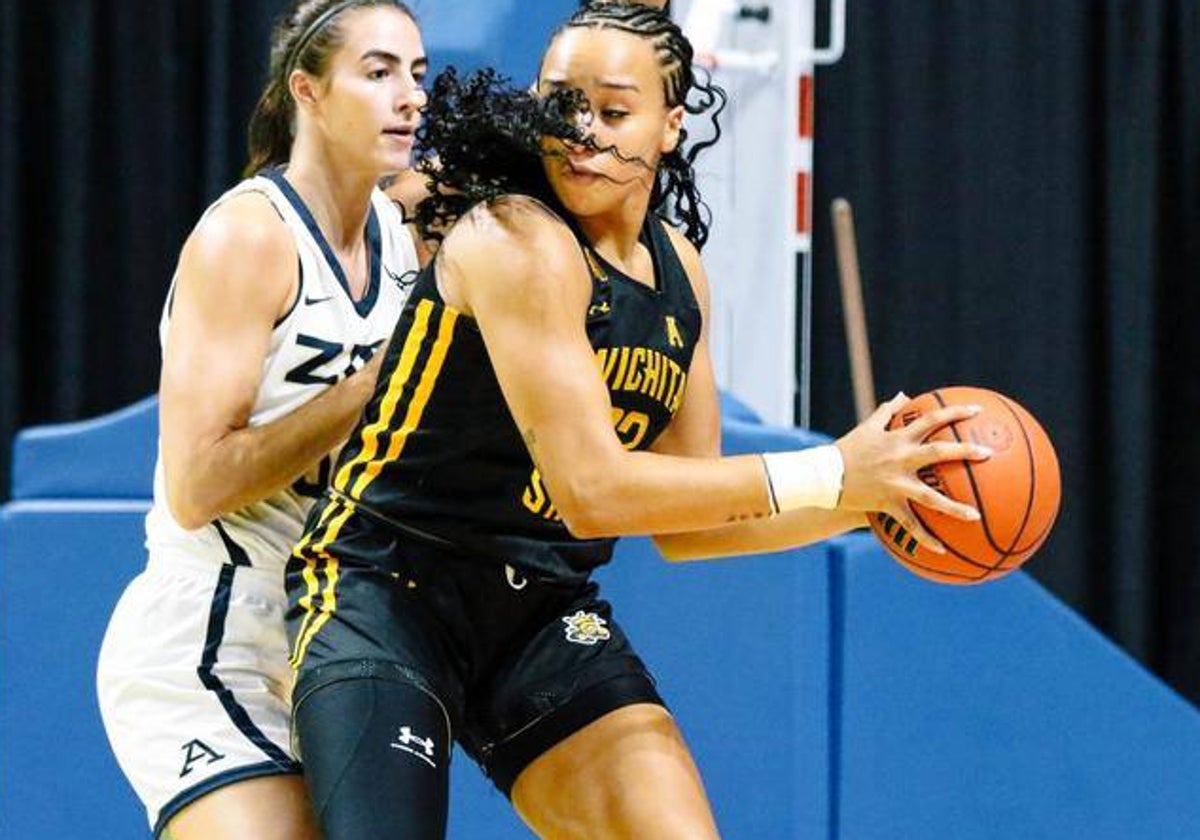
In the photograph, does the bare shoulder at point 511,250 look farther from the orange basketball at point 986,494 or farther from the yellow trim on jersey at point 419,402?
the orange basketball at point 986,494

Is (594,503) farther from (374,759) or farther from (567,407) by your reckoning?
(374,759)

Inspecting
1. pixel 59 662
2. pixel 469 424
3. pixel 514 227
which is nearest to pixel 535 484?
pixel 469 424

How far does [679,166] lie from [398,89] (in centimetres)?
46

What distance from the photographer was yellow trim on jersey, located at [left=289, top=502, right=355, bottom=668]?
2.51 meters

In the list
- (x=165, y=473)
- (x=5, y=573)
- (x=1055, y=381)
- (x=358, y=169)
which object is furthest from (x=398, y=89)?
(x=1055, y=381)

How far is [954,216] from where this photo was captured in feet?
18.1

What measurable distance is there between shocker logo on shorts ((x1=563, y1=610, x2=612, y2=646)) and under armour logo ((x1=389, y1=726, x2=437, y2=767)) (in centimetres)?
31

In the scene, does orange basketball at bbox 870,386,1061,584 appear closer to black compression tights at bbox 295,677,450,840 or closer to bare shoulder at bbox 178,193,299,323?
black compression tights at bbox 295,677,450,840

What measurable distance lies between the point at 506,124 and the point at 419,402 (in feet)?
1.18

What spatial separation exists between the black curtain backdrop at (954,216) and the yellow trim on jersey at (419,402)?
2776mm

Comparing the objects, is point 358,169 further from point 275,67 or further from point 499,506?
point 499,506

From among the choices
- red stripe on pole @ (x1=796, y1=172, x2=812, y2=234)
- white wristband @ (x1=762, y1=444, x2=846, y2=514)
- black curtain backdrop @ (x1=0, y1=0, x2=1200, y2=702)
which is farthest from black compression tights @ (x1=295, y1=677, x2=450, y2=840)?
black curtain backdrop @ (x1=0, y1=0, x2=1200, y2=702)

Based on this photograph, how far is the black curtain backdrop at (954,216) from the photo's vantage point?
5.25 metres

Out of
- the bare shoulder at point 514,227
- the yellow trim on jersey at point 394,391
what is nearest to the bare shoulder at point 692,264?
the bare shoulder at point 514,227
